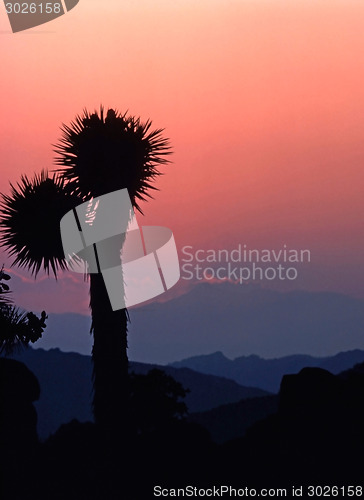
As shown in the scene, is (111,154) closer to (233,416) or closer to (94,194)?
(94,194)

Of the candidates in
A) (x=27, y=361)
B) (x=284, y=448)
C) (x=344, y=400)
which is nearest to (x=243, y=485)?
(x=284, y=448)

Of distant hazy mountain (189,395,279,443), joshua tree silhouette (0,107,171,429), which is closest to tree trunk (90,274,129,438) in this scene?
joshua tree silhouette (0,107,171,429)

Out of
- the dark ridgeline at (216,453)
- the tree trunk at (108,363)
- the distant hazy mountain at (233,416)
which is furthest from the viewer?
the distant hazy mountain at (233,416)

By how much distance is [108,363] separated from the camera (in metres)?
16.4

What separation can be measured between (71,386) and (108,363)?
214 inches

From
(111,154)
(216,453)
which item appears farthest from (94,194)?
(216,453)

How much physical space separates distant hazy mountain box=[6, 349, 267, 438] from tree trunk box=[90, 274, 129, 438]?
9.49 feet

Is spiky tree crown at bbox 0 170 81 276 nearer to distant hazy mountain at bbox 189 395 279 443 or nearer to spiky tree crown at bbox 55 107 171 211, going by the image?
spiky tree crown at bbox 55 107 171 211

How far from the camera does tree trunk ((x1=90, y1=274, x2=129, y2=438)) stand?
15930mm

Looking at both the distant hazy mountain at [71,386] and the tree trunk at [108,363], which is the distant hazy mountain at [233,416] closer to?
the distant hazy mountain at [71,386]

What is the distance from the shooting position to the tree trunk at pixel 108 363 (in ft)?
52.3

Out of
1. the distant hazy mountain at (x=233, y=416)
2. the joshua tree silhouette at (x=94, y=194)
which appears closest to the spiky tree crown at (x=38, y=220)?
the joshua tree silhouette at (x=94, y=194)

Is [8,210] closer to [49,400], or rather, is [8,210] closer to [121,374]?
[121,374]

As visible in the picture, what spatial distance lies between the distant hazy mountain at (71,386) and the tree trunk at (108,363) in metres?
2.89
